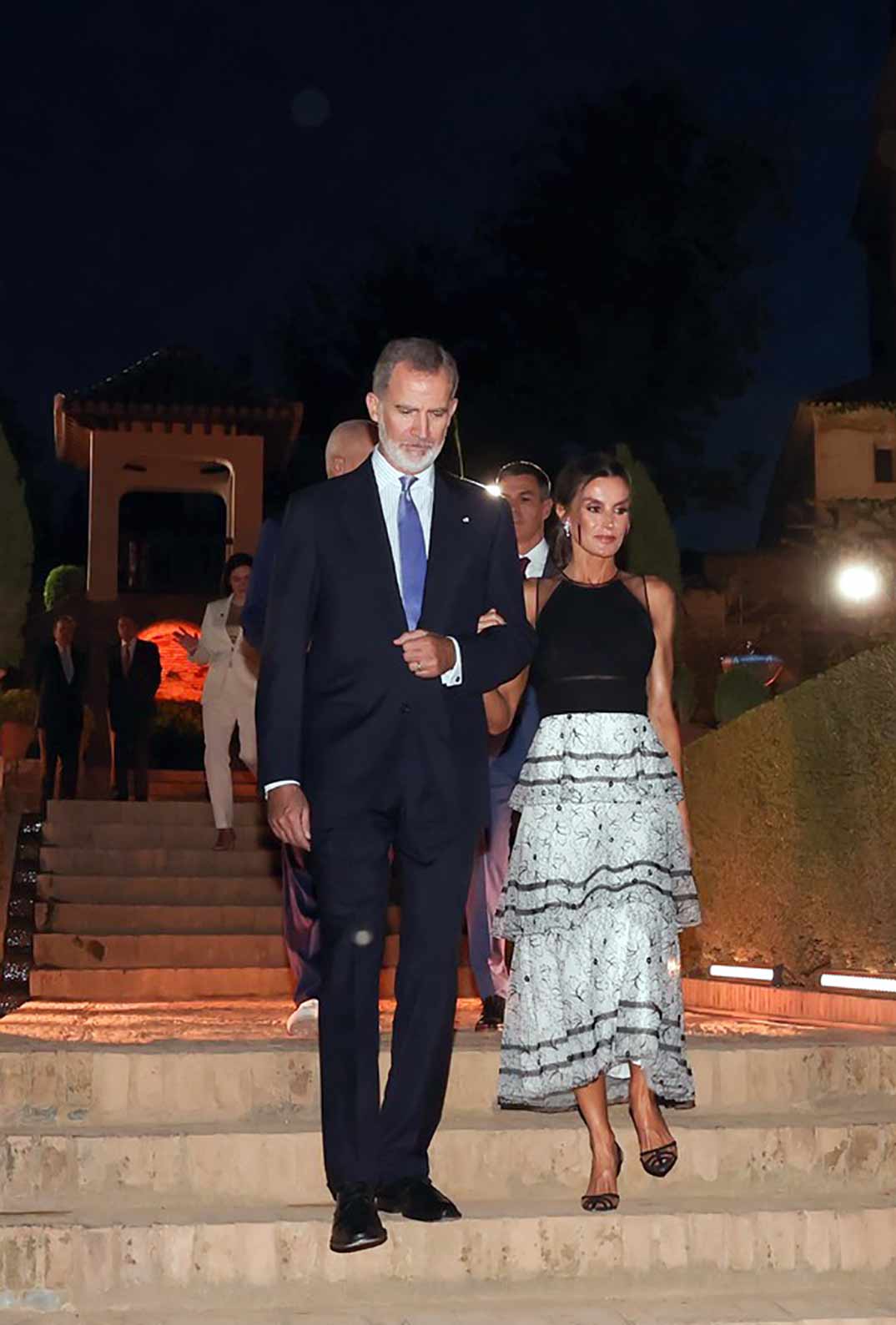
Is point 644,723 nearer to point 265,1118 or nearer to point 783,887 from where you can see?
point 265,1118

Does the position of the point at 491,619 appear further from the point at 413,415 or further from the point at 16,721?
the point at 16,721

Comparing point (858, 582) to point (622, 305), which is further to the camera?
point (622, 305)

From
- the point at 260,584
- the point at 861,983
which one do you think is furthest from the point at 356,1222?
the point at 861,983

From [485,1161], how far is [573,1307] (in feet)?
2.88

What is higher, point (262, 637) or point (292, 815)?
point (262, 637)

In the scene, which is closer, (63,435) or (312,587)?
(312,587)

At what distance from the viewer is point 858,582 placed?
32312 mm

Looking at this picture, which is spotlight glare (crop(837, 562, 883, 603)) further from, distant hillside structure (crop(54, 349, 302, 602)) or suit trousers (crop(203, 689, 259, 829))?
suit trousers (crop(203, 689, 259, 829))

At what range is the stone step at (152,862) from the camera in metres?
15.1

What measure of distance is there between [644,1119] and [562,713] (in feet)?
4.25

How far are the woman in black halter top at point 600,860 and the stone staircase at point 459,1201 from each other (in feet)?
0.79

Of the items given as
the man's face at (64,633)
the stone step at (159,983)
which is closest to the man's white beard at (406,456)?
the stone step at (159,983)

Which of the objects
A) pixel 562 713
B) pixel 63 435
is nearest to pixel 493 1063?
pixel 562 713

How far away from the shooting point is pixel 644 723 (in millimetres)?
6625
